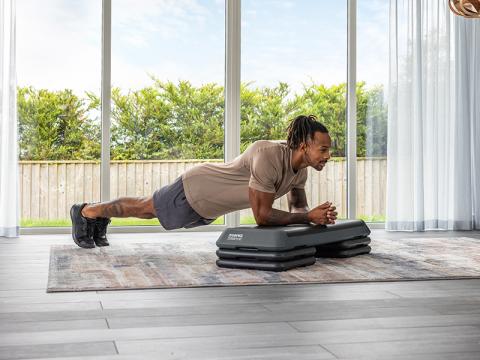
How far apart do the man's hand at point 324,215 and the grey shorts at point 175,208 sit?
2.43 feet

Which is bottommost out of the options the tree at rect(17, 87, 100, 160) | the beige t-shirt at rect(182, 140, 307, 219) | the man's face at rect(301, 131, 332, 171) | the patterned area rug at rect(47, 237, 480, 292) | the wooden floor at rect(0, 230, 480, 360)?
the wooden floor at rect(0, 230, 480, 360)

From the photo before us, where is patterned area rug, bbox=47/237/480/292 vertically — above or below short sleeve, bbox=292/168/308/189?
below

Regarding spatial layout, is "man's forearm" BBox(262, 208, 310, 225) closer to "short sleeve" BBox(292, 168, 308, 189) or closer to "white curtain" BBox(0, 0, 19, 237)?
"short sleeve" BBox(292, 168, 308, 189)

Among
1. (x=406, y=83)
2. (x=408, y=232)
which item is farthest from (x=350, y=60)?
(x=408, y=232)

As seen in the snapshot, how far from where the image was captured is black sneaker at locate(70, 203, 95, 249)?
172 inches

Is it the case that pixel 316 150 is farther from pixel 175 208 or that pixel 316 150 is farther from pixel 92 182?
pixel 92 182

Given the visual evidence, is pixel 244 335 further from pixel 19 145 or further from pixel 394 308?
pixel 19 145

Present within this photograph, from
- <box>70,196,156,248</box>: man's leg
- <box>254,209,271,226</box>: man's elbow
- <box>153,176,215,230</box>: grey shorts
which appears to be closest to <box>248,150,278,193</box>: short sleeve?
<box>254,209,271,226</box>: man's elbow

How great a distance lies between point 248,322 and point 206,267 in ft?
4.02

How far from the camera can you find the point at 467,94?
5.98 meters

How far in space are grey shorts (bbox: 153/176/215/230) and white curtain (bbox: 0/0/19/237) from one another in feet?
5.05

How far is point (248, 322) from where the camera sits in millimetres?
2414

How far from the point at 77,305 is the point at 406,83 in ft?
12.9

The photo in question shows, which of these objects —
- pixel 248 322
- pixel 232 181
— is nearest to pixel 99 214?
pixel 232 181
